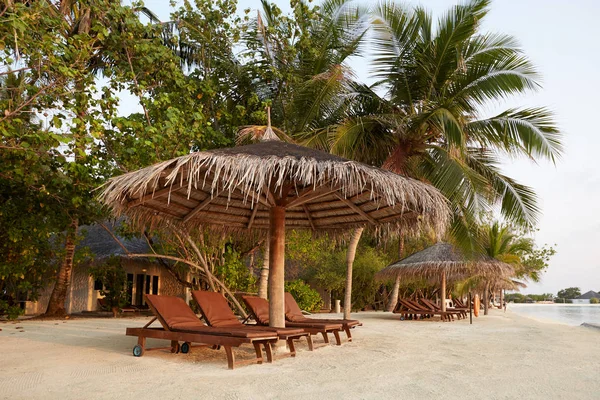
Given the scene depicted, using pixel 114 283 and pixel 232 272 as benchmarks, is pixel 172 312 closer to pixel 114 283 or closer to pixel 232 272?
pixel 232 272

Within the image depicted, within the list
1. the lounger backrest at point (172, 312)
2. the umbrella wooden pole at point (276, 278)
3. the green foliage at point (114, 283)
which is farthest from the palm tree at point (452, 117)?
the green foliage at point (114, 283)

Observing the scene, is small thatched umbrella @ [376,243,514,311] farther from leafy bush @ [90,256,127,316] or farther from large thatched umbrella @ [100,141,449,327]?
leafy bush @ [90,256,127,316]

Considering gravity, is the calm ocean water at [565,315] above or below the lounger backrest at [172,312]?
below

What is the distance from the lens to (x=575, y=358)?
6484 millimetres

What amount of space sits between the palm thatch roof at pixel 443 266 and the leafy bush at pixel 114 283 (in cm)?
766

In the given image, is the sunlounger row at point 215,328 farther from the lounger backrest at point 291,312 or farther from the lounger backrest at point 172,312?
the lounger backrest at point 291,312

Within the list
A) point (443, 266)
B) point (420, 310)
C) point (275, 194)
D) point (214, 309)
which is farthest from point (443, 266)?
point (214, 309)

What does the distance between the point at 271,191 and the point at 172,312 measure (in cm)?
191

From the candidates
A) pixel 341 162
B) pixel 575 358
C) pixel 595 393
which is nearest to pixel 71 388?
pixel 341 162

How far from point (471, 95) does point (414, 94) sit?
1.36 meters

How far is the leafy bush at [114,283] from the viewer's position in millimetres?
15008

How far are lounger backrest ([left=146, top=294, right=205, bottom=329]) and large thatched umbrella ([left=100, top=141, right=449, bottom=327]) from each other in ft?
3.35

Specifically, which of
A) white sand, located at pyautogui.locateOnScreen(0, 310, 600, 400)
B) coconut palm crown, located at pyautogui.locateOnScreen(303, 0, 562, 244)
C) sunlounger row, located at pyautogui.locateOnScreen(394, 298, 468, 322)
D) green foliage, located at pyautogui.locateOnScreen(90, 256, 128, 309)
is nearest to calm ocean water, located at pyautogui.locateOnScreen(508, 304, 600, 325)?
sunlounger row, located at pyautogui.locateOnScreen(394, 298, 468, 322)

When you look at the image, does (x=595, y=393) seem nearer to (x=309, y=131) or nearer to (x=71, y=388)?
(x=71, y=388)
